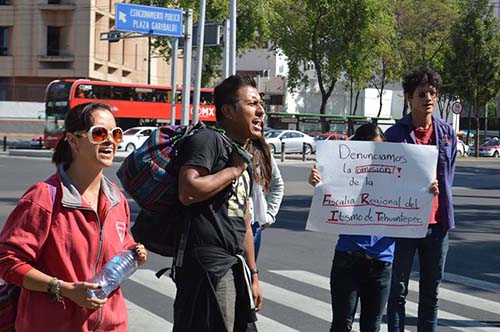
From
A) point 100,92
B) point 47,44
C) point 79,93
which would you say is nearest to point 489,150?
point 100,92

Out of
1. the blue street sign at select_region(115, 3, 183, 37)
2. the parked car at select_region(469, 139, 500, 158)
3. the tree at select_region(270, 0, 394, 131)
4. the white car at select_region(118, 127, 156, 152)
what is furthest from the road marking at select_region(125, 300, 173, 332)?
the parked car at select_region(469, 139, 500, 158)

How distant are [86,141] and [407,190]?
111 inches

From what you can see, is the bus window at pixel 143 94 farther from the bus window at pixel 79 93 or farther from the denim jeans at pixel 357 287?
the denim jeans at pixel 357 287

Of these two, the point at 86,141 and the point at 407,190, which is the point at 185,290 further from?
the point at 407,190

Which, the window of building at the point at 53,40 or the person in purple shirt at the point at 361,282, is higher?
the window of building at the point at 53,40

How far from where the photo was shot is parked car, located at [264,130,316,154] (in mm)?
48281

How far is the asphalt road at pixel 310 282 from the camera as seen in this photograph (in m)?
7.84

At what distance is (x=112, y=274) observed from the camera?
3.53 m

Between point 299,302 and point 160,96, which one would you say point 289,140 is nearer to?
point 160,96

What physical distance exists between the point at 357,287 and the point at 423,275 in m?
0.79

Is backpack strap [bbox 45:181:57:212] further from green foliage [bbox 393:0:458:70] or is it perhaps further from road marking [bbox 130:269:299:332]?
green foliage [bbox 393:0:458:70]

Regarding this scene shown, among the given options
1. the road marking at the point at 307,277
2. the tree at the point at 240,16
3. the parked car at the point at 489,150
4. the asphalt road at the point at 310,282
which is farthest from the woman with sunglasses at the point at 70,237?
the parked car at the point at 489,150

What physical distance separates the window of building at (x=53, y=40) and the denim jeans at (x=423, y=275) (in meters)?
53.9

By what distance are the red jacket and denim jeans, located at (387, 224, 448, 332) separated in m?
2.97
